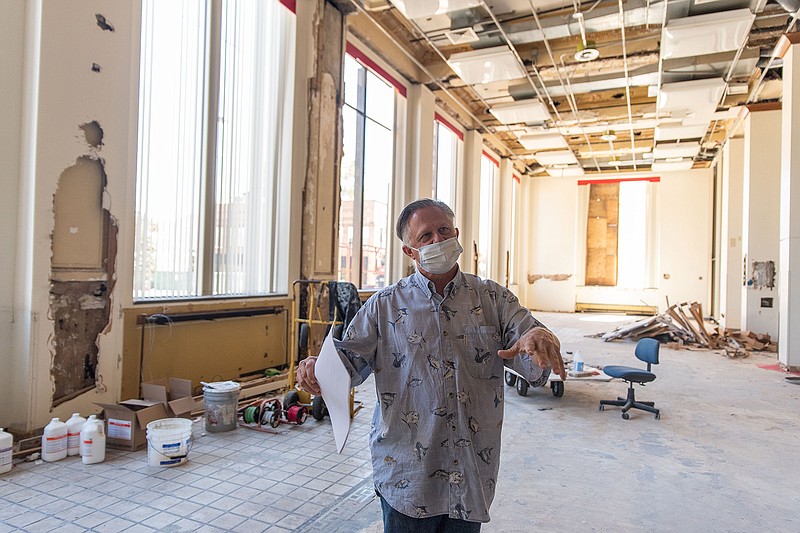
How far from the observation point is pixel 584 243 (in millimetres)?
17125

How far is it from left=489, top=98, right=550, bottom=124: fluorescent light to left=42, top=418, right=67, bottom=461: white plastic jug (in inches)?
347

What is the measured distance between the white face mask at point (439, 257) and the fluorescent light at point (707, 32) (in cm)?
654

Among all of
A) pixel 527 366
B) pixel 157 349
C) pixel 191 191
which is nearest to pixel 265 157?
pixel 191 191

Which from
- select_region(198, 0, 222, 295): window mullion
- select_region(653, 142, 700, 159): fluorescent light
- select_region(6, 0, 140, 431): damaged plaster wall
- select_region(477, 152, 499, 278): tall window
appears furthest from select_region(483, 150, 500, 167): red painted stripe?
select_region(6, 0, 140, 431): damaged plaster wall

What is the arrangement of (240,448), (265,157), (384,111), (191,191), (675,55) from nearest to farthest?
(240,448)
(191,191)
(265,157)
(675,55)
(384,111)

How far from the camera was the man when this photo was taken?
1300mm

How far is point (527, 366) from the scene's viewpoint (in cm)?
133

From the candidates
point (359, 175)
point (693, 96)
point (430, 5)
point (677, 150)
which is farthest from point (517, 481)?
point (677, 150)

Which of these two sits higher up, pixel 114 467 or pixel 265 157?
pixel 265 157

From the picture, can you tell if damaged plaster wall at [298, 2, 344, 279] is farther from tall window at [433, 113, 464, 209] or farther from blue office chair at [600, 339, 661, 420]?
tall window at [433, 113, 464, 209]

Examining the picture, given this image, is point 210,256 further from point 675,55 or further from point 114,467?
point 675,55

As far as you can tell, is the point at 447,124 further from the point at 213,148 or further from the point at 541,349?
the point at 541,349

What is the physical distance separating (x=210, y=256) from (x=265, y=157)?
4.58ft

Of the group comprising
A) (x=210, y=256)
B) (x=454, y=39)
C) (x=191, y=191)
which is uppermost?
(x=454, y=39)
